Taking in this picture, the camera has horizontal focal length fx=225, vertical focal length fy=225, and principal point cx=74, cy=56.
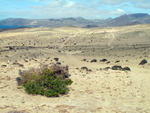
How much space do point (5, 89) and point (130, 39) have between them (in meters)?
30.8

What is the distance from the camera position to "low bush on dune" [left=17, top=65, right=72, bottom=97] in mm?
8570

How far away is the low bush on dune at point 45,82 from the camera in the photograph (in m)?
8.57

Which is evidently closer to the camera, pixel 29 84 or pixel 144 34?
pixel 29 84

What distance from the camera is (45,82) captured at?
9.03 metres

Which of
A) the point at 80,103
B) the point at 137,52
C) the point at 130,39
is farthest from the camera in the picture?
the point at 130,39

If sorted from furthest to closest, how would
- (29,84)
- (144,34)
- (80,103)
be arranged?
(144,34)
(29,84)
(80,103)

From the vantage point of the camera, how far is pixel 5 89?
9156 millimetres

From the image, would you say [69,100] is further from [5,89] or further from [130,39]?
[130,39]

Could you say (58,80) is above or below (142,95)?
above

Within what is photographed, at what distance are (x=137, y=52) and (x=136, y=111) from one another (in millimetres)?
19789

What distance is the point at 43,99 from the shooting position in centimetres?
807

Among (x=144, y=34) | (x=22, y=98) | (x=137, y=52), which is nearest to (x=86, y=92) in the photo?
(x=22, y=98)

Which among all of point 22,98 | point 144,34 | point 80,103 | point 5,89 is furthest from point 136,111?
point 144,34

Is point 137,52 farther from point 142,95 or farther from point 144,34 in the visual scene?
point 142,95
